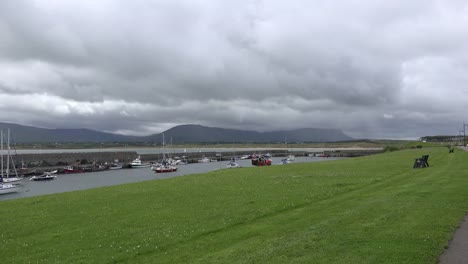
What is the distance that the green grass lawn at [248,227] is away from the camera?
1098cm

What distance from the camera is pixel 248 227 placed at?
15180mm

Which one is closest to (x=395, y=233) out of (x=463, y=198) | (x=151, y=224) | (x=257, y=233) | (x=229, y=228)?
(x=257, y=233)

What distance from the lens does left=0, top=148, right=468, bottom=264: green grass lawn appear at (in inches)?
432

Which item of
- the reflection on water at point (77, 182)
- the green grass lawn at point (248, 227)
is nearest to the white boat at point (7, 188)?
the reflection on water at point (77, 182)

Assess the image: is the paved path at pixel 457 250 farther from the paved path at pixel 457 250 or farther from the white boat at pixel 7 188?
the white boat at pixel 7 188

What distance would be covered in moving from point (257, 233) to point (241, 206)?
591 cm

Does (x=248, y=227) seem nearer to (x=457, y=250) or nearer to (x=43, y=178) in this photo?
(x=457, y=250)

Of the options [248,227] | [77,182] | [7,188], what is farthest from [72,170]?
[248,227]

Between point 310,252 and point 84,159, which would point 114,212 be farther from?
point 84,159

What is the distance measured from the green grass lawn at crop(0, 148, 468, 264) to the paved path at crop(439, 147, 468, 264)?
0.21m

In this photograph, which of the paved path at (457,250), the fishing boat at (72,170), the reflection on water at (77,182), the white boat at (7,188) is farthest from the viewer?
the fishing boat at (72,170)

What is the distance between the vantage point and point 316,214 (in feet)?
53.9

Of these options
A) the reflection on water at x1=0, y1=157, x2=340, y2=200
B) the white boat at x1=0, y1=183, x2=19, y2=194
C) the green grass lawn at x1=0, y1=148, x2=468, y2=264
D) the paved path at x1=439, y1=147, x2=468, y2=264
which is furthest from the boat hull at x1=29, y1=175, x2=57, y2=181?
the paved path at x1=439, y1=147, x2=468, y2=264

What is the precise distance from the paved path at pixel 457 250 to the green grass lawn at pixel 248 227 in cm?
21
